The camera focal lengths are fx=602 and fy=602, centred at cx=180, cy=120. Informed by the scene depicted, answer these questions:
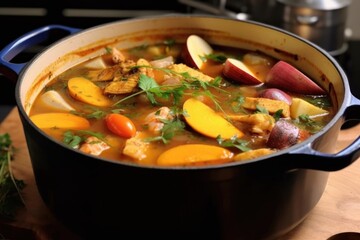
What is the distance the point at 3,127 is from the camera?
1.75m

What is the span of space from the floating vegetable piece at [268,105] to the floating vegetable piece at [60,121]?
0.41 m

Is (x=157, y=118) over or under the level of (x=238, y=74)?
over

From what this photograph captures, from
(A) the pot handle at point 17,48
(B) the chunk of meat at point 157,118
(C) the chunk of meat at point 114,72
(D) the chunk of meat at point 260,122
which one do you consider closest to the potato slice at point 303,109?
(D) the chunk of meat at point 260,122

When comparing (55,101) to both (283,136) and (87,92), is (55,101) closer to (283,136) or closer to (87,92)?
(87,92)

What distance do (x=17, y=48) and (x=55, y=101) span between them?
175 millimetres

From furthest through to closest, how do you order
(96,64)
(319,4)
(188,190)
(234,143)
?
(319,4)
(96,64)
(234,143)
(188,190)

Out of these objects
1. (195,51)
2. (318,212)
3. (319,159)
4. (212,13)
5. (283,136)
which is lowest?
(212,13)

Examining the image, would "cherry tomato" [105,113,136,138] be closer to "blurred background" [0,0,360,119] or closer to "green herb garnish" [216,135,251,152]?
"green herb garnish" [216,135,251,152]

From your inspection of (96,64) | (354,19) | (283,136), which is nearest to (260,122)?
(283,136)

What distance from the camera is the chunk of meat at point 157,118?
4.62 feet

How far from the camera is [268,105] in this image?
1508mm

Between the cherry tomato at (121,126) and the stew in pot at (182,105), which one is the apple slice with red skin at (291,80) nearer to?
the stew in pot at (182,105)

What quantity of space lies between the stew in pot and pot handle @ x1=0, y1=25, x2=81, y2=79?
4.8 inches

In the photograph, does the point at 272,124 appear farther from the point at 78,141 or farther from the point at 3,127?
the point at 3,127
